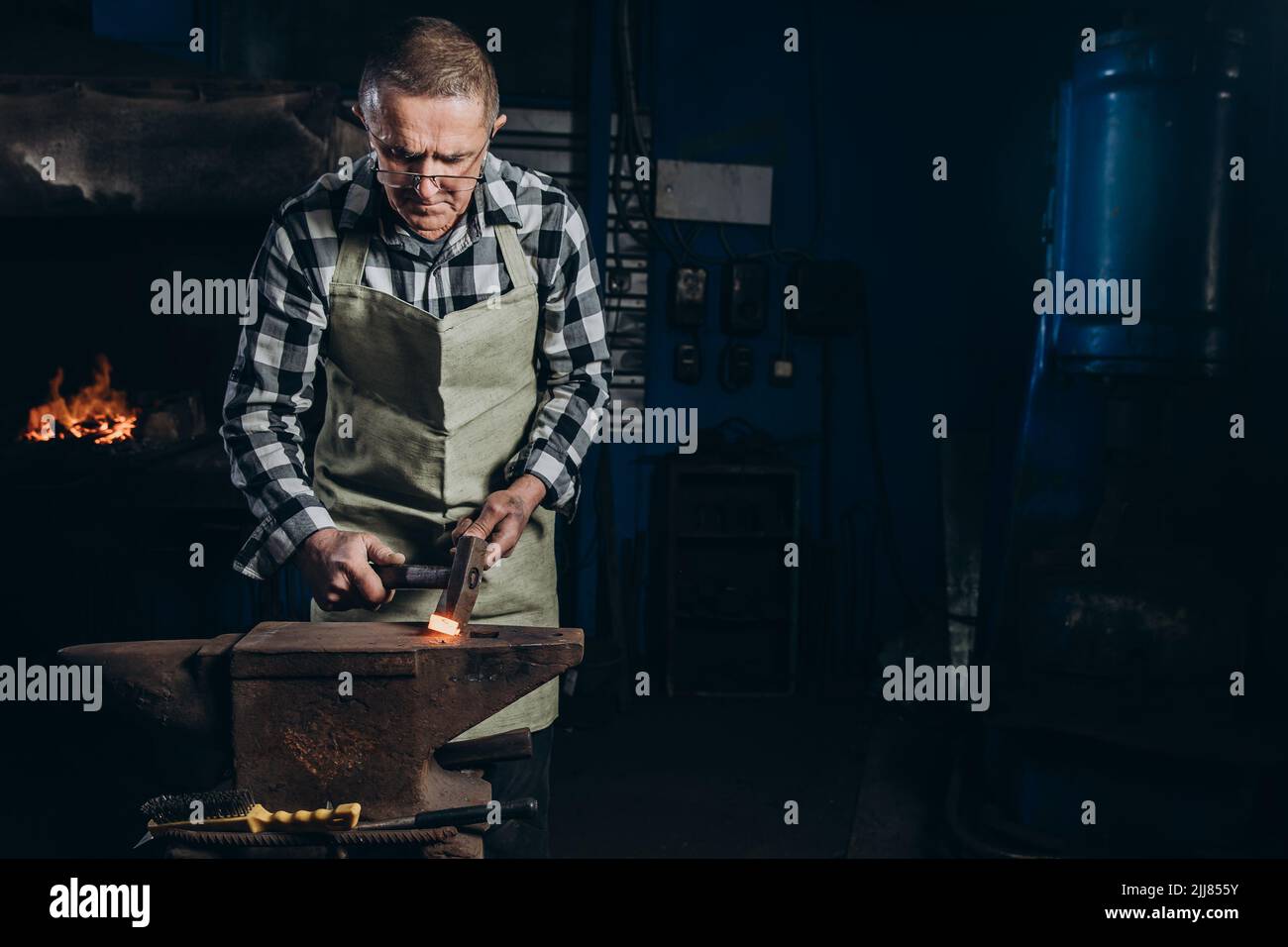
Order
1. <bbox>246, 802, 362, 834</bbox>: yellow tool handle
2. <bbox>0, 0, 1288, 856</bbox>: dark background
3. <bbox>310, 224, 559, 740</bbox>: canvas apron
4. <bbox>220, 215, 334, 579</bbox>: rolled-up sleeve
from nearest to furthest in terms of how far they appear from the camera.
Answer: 1. <bbox>246, 802, 362, 834</bbox>: yellow tool handle
2. <bbox>220, 215, 334, 579</bbox>: rolled-up sleeve
3. <bbox>310, 224, 559, 740</bbox>: canvas apron
4. <bbox>0, 0, 1288, 856</bbox>: dark background

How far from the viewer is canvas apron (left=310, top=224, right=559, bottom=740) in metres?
2.08

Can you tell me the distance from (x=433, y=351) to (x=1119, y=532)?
1.99 m

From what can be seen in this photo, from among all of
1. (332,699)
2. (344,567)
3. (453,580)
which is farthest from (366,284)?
(332,699)

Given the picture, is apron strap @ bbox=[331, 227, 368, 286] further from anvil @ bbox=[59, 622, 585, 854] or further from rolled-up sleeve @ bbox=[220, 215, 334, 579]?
anvil @ bbox=[59, 622, 585, 854]

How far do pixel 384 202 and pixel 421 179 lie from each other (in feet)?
0.61

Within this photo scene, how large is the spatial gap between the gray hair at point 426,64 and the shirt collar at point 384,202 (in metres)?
0.19

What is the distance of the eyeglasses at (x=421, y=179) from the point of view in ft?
6.27

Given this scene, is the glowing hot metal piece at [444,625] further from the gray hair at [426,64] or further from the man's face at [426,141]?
the gray hair at [426,64]

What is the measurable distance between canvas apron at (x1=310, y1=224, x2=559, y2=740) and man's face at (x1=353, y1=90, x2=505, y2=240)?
158 mm

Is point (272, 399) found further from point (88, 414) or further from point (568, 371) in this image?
point (88, 414)

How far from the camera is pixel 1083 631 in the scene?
302cm

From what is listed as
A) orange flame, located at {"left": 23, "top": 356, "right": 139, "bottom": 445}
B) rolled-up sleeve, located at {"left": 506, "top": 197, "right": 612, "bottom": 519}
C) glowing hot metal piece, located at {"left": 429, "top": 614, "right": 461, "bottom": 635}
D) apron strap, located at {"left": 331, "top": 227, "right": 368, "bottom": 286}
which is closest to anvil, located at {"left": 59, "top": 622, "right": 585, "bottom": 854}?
glowing hot metal piece, located at {"left": 429, "top": 614, "right": 461, "bottom": 635}
